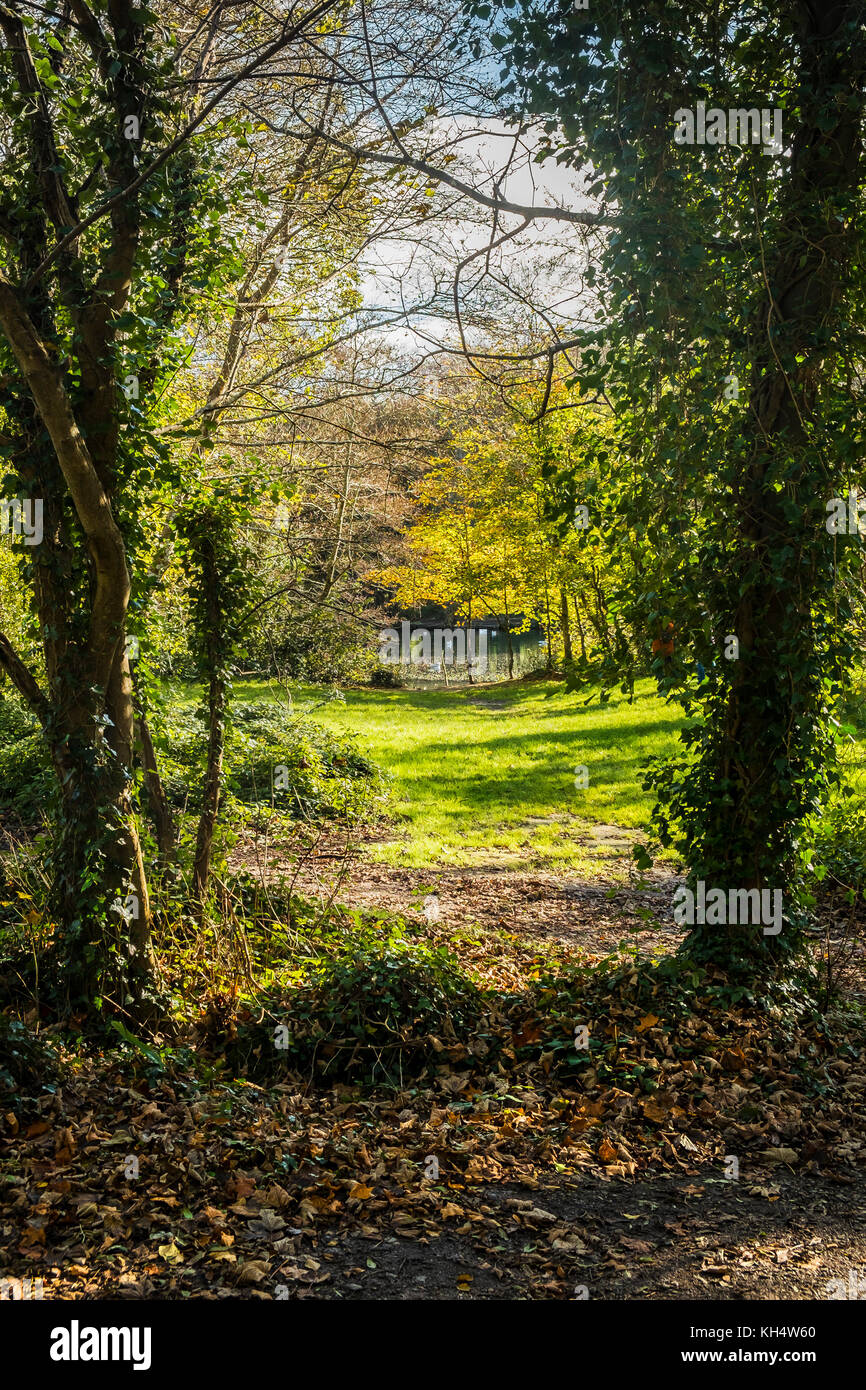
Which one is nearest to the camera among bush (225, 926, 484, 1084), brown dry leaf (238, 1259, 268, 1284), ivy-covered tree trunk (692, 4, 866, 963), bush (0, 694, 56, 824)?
brown dry leaf (238, 1259, 268, 1284)

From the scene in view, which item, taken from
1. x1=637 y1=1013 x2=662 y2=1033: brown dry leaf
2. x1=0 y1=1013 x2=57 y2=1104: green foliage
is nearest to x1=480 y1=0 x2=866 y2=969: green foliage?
x1=637 y1=1013 x2=662 y2=1033: brown dry leaf

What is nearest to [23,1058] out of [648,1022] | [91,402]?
[648,1022]

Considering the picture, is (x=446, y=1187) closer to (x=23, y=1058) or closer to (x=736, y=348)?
(x=23, y=1058)

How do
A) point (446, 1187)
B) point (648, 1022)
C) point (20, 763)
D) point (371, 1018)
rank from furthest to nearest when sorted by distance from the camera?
point (20, 763), point (371, 1018), point (648, 1022), point (446, 1187)

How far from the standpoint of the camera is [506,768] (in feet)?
45.8

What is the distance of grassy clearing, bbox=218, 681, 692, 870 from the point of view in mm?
10078

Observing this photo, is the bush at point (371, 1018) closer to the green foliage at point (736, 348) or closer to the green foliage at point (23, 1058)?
the green foliage at point (23, 1058)

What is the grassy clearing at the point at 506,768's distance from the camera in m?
10.1

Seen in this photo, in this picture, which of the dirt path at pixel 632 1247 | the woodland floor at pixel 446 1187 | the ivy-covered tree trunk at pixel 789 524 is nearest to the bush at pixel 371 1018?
the woodland floor at pixel 446 1187

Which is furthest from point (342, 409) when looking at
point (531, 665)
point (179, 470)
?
point (531, 665)

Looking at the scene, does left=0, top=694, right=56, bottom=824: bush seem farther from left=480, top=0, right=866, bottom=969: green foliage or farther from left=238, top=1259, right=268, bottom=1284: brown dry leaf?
left=238, top=1259, right=268, bottom=1284: brown dry leaf

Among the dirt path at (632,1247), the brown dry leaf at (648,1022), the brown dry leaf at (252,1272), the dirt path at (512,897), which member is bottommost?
the dirt path at (632,1247)

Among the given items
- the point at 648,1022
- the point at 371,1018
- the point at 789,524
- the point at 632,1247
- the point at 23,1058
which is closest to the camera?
the point at 632,1247

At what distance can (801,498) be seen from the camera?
4891 millimetres
